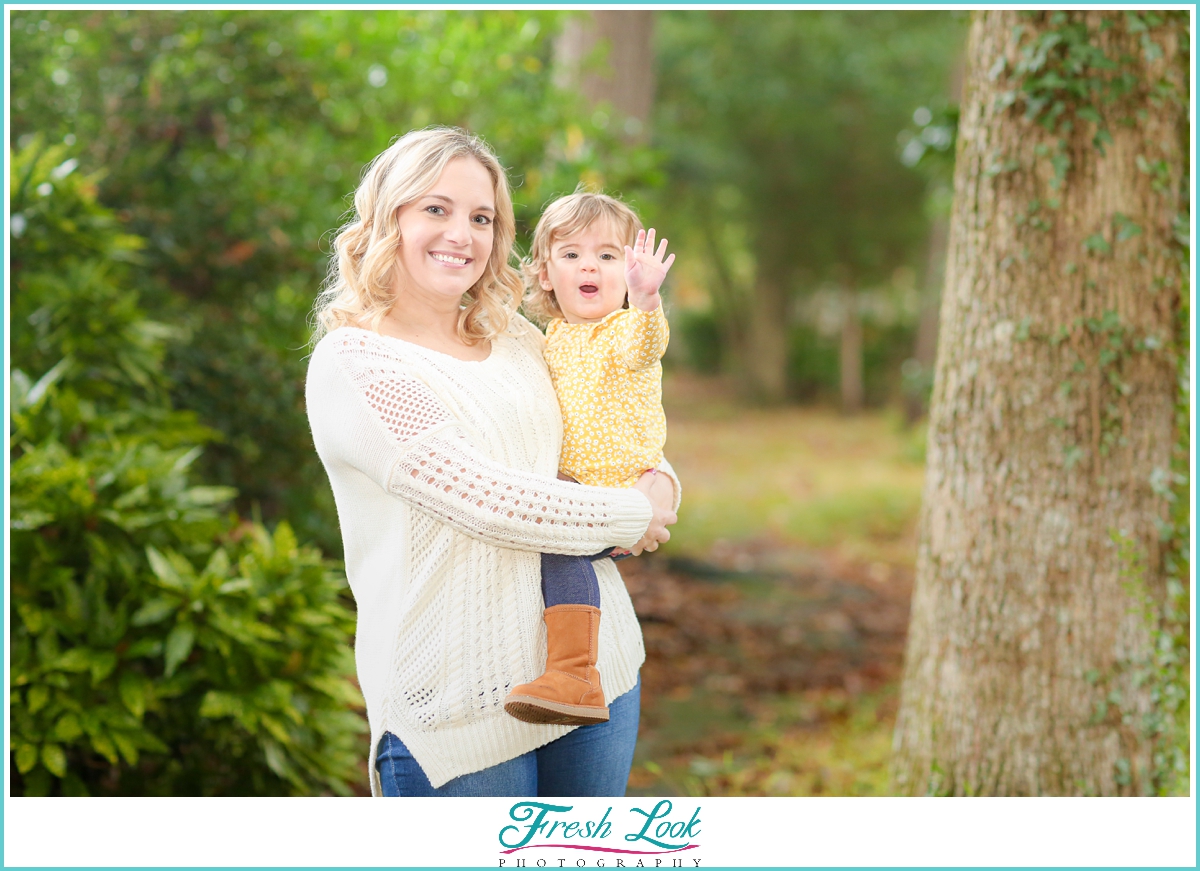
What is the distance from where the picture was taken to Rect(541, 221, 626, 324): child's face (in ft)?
5.63

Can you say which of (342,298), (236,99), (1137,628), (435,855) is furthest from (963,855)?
(236,99)

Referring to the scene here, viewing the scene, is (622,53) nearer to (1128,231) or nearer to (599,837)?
(1128,231)

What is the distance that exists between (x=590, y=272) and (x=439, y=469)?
18.5 inches

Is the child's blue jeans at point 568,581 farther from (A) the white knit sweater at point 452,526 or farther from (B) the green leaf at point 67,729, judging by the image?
(B) the green leaf at point 67,729

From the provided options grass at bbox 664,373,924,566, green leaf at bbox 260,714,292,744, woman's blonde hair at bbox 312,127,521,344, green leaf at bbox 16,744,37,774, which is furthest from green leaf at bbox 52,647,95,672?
grass at bbox 664,373,924,566

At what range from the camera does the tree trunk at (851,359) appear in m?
16.8

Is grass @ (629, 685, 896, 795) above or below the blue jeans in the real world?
below

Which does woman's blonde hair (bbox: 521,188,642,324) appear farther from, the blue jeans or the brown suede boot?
the blue jeans

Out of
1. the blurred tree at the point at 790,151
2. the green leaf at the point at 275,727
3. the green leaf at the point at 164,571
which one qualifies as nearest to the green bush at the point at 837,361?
the blurred tree at the point at 790,151

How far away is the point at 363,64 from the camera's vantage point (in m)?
4.45

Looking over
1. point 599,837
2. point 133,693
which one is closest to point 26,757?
point 133,693

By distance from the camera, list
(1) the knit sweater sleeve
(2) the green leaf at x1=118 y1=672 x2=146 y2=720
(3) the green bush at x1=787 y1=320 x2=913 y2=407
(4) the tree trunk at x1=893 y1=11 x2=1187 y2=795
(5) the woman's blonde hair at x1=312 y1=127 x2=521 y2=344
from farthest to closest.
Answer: (3) the green bush at x1=787 y1=320 x2=913 y2=407, (4) the tree trunk at x1=893 y1=11 x2=1187 y2=795, (2) the green leaf at x1=118 y1=672 x2=146 y2=720, (5) the woman's blonde hair at x1=312 y1=127 x2=521 y2=344, (1) the knit sweater sleeve

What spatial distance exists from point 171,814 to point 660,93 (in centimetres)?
1355

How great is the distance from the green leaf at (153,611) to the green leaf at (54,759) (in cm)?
37
